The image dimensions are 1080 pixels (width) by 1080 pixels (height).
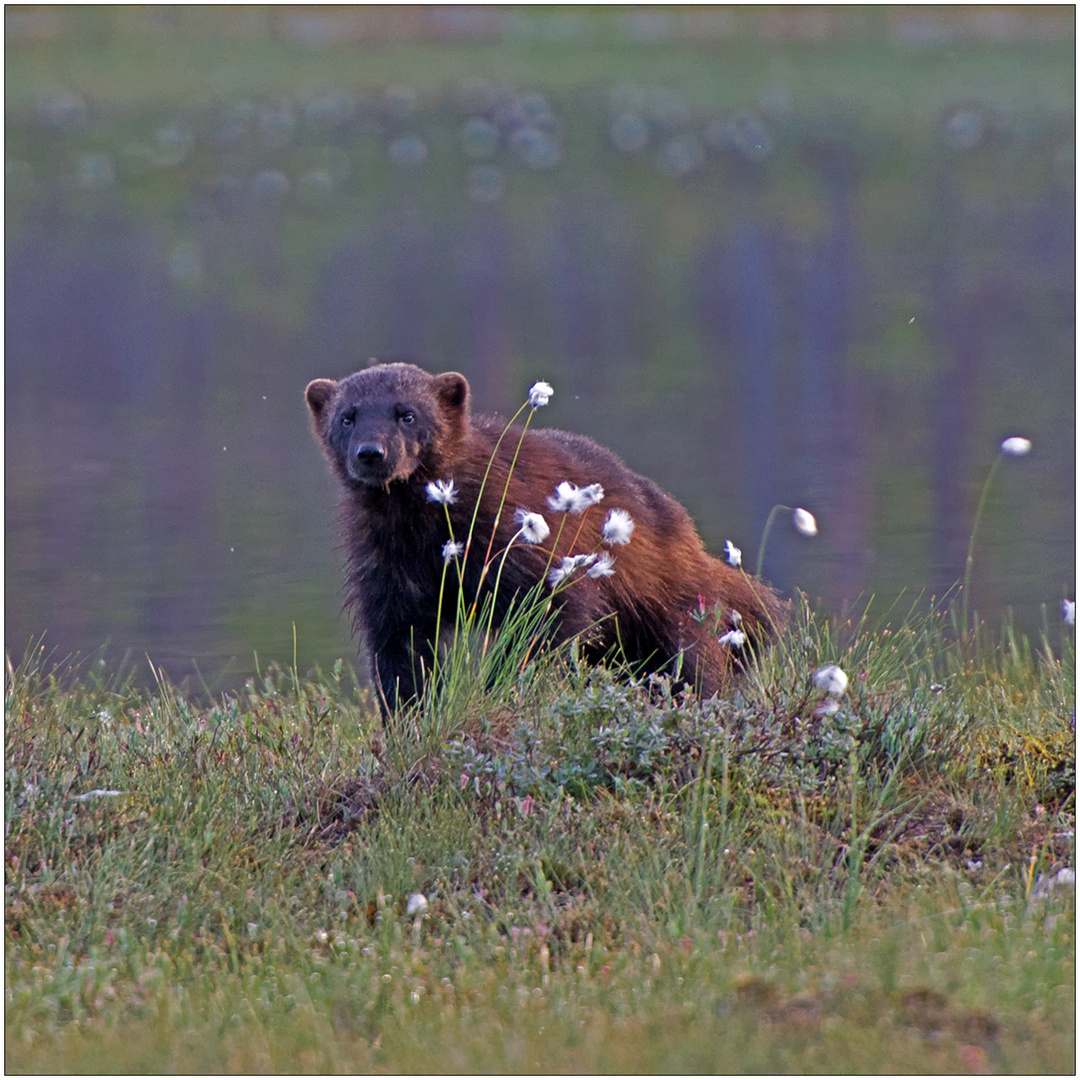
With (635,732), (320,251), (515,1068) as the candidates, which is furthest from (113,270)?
(515,1068)

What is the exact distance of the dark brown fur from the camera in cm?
596

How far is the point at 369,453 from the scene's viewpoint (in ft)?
19.2

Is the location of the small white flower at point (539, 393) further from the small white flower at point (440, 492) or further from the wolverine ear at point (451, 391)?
the wolverine ear at point (451, 391)

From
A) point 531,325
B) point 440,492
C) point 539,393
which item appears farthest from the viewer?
point 531,325

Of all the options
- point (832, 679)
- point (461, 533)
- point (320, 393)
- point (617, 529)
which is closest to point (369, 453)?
point (461, 533)

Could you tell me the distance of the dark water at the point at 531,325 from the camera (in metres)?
9.71

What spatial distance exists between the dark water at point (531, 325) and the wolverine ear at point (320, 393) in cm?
172

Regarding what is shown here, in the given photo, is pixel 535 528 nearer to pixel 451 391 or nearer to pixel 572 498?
pixel 572 498

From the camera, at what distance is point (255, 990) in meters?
3.85

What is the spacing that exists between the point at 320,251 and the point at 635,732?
16023 millimetres

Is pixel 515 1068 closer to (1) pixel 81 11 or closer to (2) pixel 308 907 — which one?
(2) pixel 308 907

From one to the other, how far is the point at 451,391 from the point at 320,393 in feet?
2.08

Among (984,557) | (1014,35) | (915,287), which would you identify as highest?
(1014,35)

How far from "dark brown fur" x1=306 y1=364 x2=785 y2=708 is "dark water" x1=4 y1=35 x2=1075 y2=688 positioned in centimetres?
196
